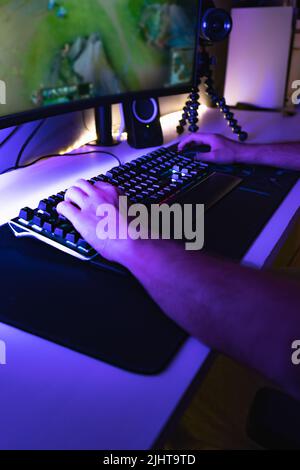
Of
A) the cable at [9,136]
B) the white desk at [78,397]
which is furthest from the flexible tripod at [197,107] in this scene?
the white desk at [78,397]

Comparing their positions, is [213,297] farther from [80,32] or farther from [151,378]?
[80,32]

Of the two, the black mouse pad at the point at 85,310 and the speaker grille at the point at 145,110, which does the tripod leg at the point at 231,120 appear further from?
the black mouse pad at the point at 85,310

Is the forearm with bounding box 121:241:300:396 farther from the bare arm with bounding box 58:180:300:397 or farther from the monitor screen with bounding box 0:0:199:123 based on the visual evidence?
the monitor screen with bounding box 0:0:199:123

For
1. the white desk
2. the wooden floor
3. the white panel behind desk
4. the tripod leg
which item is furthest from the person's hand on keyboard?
the white panel behind desk

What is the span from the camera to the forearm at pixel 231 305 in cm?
43

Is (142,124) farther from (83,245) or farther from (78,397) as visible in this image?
(78,397)

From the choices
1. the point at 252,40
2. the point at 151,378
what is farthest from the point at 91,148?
the point at 252,40

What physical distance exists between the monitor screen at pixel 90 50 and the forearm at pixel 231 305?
0.45 m

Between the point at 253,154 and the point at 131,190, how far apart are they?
39cm

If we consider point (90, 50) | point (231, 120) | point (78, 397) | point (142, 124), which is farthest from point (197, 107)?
point (78, 397)

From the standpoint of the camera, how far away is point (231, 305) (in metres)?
0.46

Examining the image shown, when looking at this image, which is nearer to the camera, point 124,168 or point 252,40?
point 124,168

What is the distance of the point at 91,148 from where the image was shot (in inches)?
44.1
